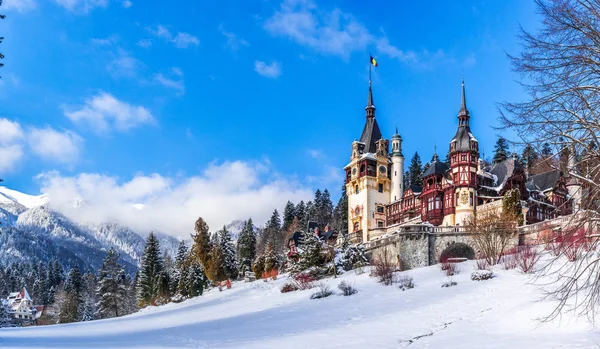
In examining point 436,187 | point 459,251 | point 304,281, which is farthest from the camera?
point 436,187

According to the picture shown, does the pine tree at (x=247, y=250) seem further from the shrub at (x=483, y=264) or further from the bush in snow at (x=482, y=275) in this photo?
the bush in snow at (x=482, y=275)

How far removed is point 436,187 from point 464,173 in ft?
11.6

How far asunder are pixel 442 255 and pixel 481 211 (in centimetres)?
1069

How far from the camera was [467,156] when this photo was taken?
175 ft

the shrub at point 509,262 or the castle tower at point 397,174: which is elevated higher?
the castle tower at point 397,174

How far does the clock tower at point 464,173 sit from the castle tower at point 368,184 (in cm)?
1090

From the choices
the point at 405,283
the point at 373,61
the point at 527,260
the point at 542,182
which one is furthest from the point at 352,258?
the point at 373,61

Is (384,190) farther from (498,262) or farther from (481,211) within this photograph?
(498,262)

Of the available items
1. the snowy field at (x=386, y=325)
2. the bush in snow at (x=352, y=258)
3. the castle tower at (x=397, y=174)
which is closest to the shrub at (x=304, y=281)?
the bush in snow at (x=352, y=258)

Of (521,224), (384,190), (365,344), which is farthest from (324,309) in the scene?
(384,190)

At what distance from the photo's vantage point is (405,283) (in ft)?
106

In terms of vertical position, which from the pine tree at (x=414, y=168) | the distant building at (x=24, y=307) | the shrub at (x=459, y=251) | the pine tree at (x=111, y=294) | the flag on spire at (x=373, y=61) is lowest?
the distant building at (x=24, y=307)

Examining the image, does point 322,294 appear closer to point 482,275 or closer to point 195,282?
point 482,275

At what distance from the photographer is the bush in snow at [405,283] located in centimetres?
3155
